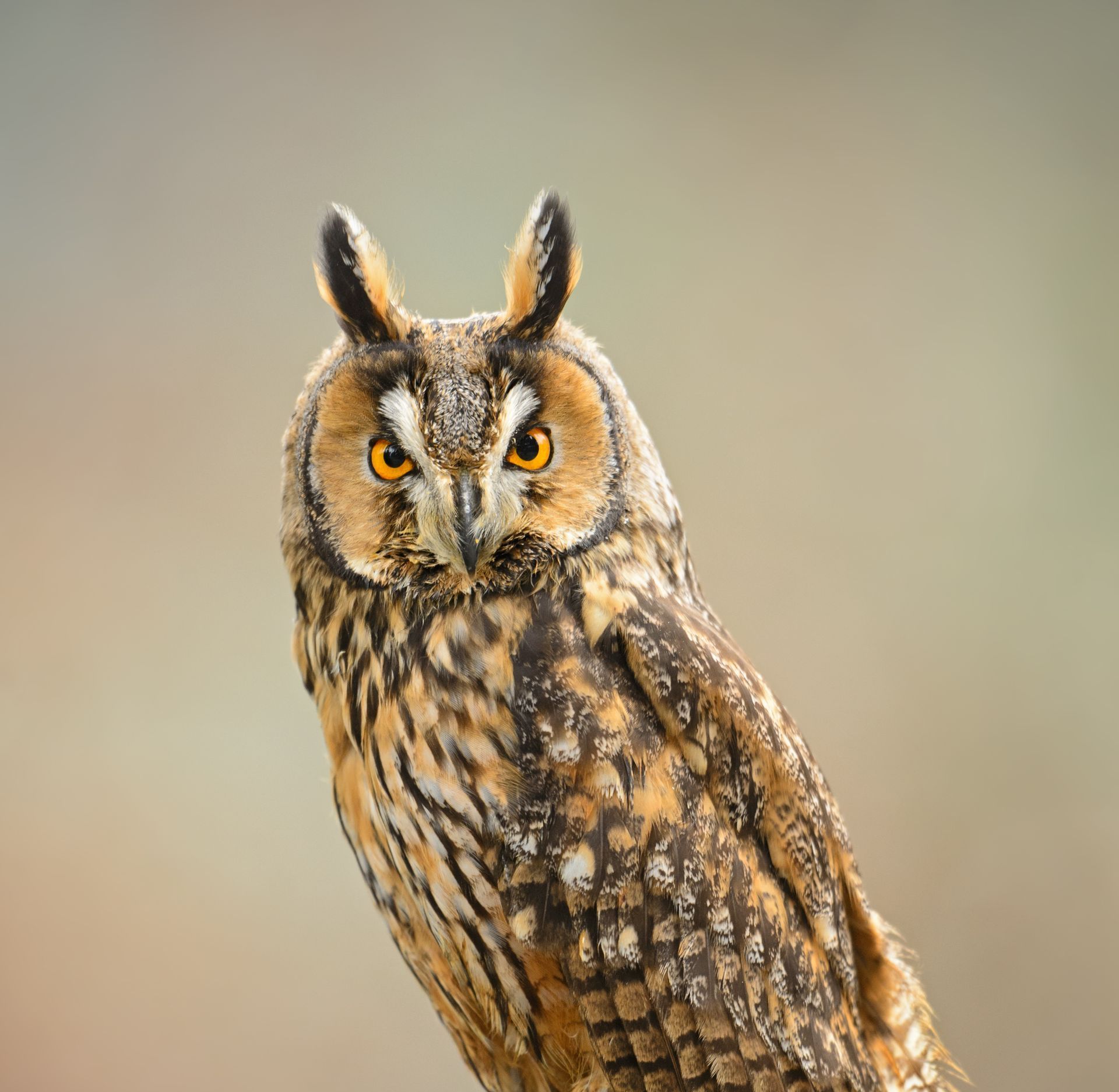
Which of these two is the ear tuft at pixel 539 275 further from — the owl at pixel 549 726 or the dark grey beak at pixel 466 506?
the dark grey beak at pixel 466 506

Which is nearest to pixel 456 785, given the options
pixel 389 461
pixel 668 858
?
pixel 668 858

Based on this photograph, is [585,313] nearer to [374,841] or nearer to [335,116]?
[335,116]

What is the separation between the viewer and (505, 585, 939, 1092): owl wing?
0.97 metres

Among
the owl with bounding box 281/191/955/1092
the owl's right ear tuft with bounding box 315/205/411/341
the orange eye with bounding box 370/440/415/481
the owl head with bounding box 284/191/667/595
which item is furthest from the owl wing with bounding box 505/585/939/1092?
the owl's right ear tuft with bounding box 315/205/411/341

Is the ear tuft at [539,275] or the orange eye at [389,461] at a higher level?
the ear tuft at [539,275]

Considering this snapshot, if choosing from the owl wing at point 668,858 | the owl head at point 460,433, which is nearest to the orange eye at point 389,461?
the owl head at point 460,433

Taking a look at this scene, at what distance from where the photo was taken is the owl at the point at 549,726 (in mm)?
978

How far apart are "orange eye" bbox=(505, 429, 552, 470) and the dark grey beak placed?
0.18 ft

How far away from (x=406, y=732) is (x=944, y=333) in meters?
1.99

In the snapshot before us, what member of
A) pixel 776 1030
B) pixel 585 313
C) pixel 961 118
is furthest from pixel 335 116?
pixel 776 1030

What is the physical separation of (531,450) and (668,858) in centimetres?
43

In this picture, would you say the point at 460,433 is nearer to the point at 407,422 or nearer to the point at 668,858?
the point at 407,422

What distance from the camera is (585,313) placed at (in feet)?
7.56

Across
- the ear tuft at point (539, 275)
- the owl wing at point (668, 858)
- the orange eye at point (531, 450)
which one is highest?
the ear tuft at point (539, 275)
